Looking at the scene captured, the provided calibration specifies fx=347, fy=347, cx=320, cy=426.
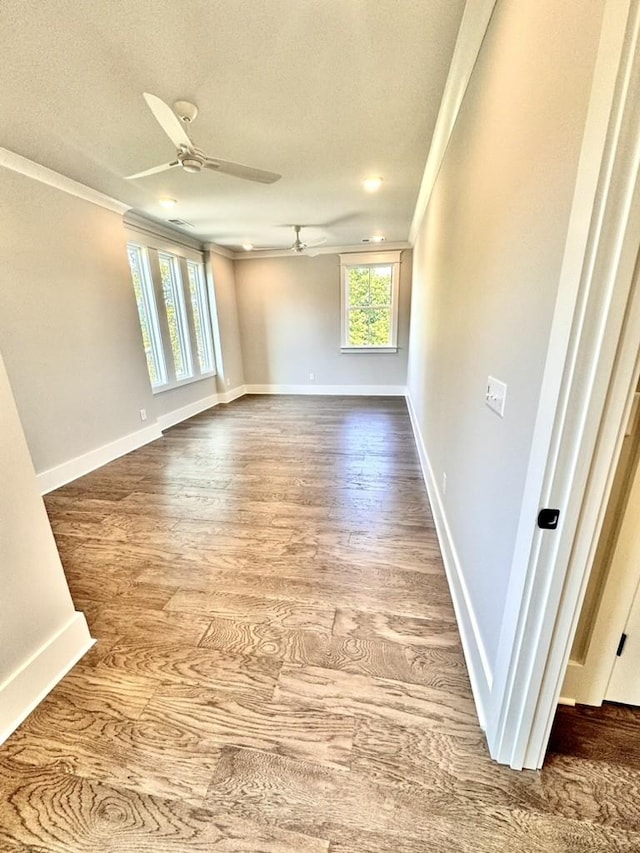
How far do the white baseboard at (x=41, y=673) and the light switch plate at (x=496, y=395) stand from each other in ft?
6.09

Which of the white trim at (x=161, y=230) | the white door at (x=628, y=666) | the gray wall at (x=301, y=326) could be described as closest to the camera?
the white door at (x=628, y=666)

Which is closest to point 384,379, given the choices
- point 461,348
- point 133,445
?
point 133,445

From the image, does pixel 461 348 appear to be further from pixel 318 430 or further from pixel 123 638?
pixel 318 430

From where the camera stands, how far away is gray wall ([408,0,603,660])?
78 cm

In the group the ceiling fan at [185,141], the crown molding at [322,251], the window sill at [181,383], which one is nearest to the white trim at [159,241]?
the crown molding at [322,251]

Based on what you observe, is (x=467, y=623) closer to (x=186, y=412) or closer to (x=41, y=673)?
(x=41, y=673)

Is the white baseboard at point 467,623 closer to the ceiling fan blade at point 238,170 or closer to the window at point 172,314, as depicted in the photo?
the ceiling fan blade at point 238,170

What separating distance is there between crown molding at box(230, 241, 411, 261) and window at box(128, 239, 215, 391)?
1.02 meters

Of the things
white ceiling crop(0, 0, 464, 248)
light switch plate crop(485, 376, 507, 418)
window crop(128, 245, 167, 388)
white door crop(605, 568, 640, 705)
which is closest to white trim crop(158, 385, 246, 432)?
window crop(128, 245, 167, 388)

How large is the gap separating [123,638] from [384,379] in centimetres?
542

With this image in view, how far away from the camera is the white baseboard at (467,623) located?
1.17 metres

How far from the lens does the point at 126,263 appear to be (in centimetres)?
374

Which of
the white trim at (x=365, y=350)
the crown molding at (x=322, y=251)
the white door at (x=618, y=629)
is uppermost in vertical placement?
the crown molding at (x=322, y=251)

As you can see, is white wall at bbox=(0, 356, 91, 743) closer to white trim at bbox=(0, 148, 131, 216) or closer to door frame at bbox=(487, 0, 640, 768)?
door frame at bbox=(487, 0, 640, 768)
